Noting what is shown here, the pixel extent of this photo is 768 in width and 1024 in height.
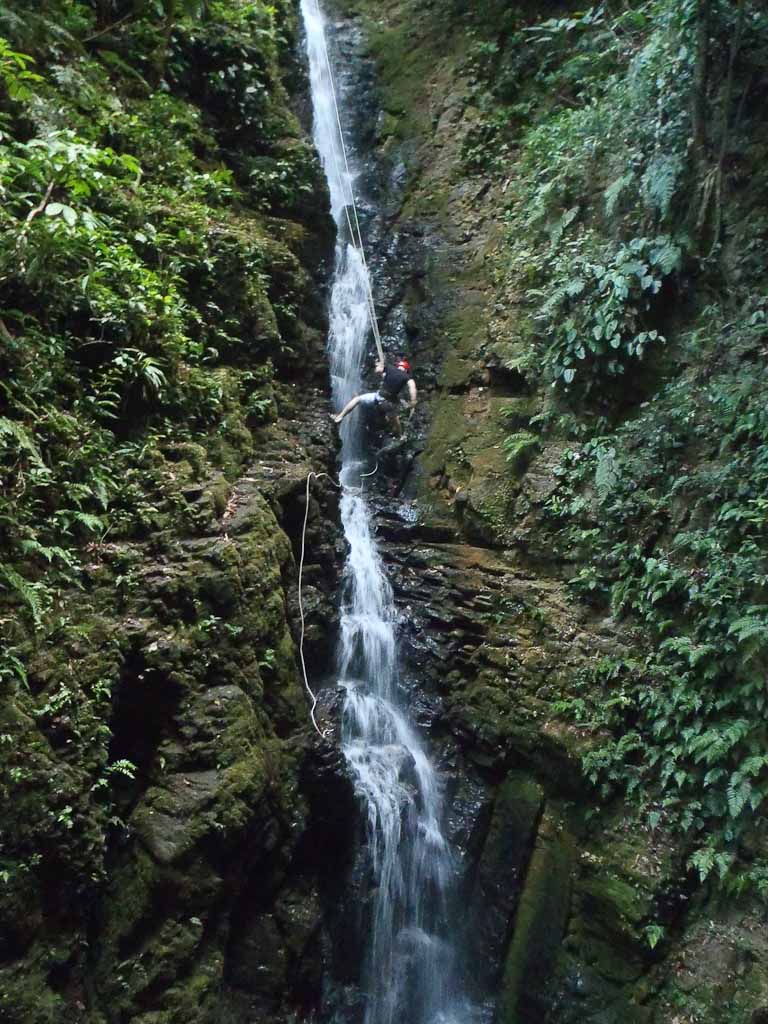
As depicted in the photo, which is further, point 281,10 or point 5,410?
point 281,10

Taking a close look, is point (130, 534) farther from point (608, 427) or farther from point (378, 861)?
point (608, 427)

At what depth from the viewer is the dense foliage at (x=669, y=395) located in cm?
586

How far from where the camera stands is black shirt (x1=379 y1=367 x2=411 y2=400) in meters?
8.91

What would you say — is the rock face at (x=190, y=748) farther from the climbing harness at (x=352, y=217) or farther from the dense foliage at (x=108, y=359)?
the climbing harness at (x=352, y=217)

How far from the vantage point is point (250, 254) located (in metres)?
7.89

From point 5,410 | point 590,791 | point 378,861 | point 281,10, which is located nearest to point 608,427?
point 590,791

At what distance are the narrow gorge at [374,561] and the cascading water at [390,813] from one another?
1.4 inches

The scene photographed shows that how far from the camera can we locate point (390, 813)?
7.19m

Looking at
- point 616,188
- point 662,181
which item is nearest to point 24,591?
point 662,181

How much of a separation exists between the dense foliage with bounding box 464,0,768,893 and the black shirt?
5.44 ft

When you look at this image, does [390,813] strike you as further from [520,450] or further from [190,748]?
[520,450]

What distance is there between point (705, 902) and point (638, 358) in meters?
5.34

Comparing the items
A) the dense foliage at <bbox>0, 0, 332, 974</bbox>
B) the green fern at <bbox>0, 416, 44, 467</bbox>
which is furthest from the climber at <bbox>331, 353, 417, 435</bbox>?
the green fern at <bbox>0, 416, 44, 467</bbox>

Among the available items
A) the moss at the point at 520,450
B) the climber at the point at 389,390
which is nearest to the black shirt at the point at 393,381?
the climber at the point at 389,390
